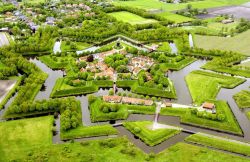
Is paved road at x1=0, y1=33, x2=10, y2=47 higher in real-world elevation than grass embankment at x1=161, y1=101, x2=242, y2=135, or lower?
higher

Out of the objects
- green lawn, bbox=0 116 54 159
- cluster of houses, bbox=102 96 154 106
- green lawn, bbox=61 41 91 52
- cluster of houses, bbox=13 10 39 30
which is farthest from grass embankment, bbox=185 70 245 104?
cluster of houses, bbox=13 10 39 30

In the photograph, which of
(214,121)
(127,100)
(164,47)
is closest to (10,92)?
(127,100)

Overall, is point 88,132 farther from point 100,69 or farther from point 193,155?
point 100,69

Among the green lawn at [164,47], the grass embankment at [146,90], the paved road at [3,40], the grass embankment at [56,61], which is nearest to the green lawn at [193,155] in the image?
the grass embankment at [146,90]

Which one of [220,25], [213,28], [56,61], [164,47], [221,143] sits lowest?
[221,143]

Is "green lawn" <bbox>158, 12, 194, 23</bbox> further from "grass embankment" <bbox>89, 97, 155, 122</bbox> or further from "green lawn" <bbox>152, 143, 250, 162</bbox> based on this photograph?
"green lawn" <bbox>152, 143, 250, 162</bbox>

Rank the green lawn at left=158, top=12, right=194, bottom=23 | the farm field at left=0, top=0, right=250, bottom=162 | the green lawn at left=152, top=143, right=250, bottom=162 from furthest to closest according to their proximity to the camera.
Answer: the green lawn at left=158, top=12, right=194, bottom=23
the farm field at left=0, top=0, right=250, bottom=162
the green lawn at left=152, top=143, right=250, bottom=162
